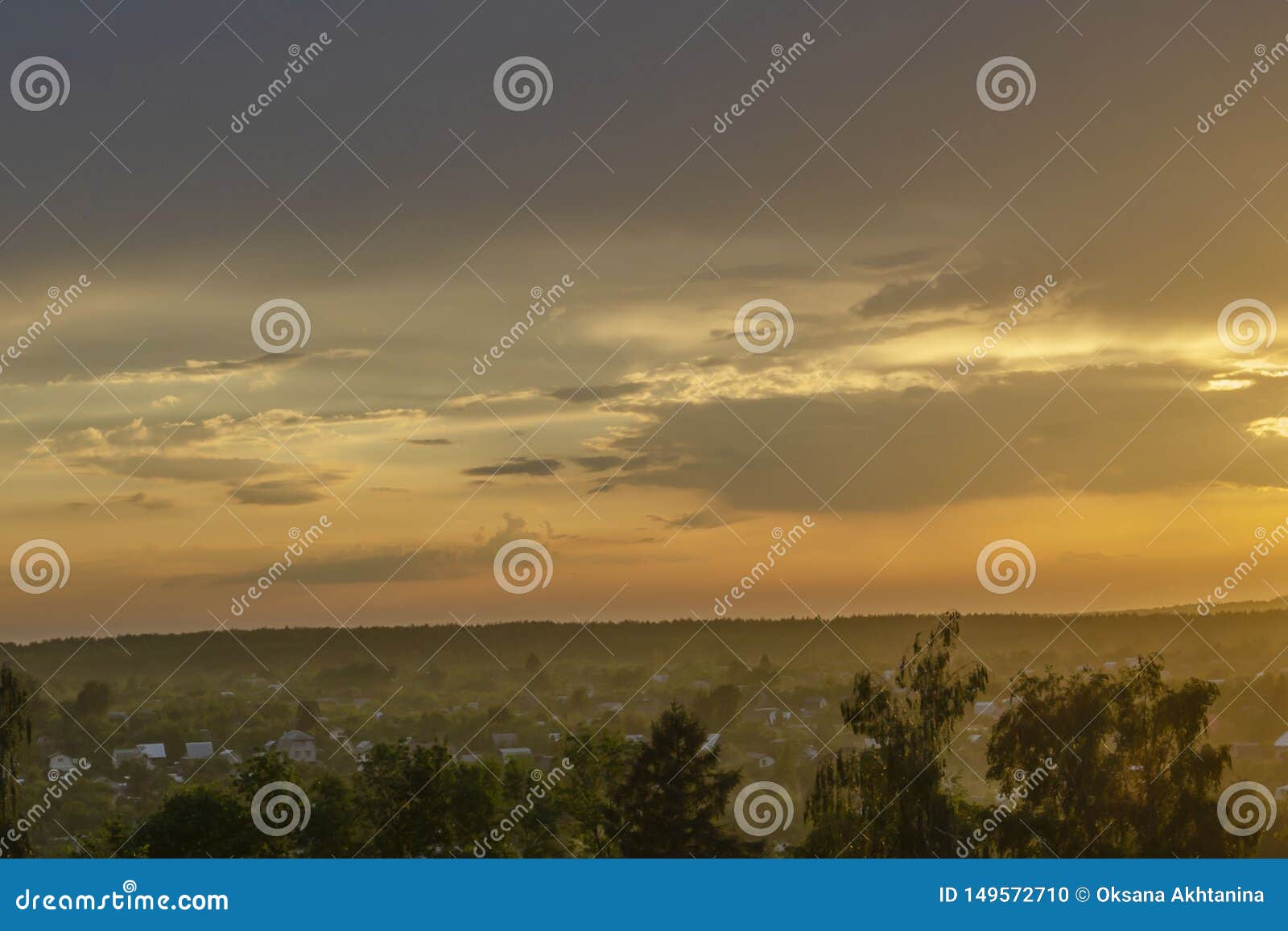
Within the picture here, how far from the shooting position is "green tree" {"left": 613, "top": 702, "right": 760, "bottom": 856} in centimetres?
2592

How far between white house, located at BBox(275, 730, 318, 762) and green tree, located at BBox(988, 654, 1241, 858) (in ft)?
69.9

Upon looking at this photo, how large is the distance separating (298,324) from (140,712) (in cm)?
2829

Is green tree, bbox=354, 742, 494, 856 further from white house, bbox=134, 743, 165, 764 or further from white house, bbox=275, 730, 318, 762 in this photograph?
white house, bbox=134, 743, 165, 764

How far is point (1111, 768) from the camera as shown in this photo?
26828 mm

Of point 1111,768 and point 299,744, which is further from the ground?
point 1111,768

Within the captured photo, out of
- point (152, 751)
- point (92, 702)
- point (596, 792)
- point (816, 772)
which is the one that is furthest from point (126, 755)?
point (816, 772)

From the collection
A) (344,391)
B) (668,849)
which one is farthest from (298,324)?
(668,849)

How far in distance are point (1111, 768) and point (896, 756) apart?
16.9 ft

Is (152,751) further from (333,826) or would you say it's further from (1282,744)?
(1282,744)

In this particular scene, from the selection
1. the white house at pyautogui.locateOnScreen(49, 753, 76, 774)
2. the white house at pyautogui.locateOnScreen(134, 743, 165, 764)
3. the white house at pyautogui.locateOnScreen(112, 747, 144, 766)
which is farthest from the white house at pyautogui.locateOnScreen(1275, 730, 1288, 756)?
the white house at pyautogui.locateOnScreen(49, 753, 76, 774)

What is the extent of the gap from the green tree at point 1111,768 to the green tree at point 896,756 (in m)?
1.76

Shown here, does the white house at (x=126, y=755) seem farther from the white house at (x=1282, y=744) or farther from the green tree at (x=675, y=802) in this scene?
the white house at (x=1282, y=744)

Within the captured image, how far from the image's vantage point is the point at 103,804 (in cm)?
3372

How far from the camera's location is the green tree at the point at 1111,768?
25.9m
